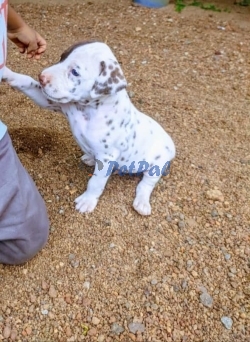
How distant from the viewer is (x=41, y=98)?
5.16 feet

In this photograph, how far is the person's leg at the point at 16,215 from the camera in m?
1.42

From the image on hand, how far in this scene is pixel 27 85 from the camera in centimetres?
154

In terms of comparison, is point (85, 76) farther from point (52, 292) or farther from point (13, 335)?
point (13, 335)

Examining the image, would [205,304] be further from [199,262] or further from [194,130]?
[194,130]

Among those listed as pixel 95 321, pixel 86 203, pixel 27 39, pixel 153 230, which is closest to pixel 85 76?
pixel 27 39

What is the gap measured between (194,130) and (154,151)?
48cm

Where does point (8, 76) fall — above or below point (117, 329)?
above

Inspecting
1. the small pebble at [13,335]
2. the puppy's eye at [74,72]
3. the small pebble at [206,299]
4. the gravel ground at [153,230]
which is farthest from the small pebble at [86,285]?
the puppy's eye at [74,72]

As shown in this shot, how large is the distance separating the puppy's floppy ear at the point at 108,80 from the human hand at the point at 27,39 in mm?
399

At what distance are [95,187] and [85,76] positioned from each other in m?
0.43

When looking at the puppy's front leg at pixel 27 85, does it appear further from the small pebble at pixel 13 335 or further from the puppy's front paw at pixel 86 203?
the small pebble at pixel 13 335

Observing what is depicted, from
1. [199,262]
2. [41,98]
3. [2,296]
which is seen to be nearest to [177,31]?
[41,98]

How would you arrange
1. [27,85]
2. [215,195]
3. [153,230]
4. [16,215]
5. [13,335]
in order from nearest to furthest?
[13,335], [16,215], [27,85], [153,230], [215,195]

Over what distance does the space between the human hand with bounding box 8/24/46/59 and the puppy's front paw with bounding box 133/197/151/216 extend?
0.65m
